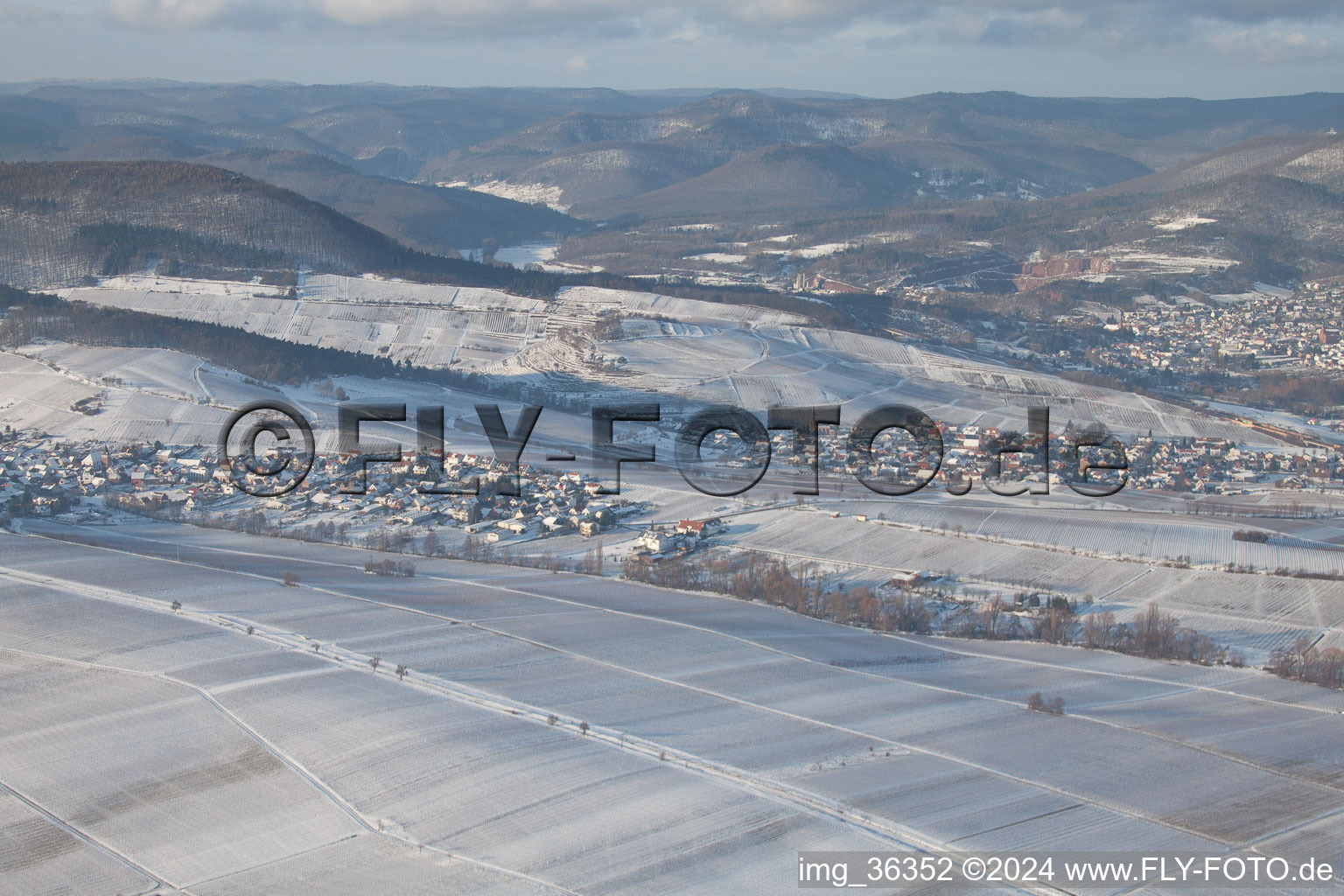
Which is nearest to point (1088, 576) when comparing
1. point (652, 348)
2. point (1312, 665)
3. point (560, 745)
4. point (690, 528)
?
point (1312, 665)

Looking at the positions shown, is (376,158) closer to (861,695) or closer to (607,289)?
(607,289)

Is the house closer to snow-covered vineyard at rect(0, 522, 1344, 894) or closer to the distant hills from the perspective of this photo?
snow-covered vineyard at rect(0, 522, 1344, 894)

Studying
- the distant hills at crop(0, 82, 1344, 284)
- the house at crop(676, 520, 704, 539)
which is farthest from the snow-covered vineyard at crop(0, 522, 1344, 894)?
the distant hills at crop(0, 82, 1344, 284)

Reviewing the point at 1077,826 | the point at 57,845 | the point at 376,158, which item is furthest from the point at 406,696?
the point at 376,158

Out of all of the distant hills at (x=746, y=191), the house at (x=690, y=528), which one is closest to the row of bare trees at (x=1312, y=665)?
the house at (x=690, y=528)

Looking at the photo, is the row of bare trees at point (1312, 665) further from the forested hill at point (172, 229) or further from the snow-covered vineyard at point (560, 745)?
the forested hill at point (172, 229)
